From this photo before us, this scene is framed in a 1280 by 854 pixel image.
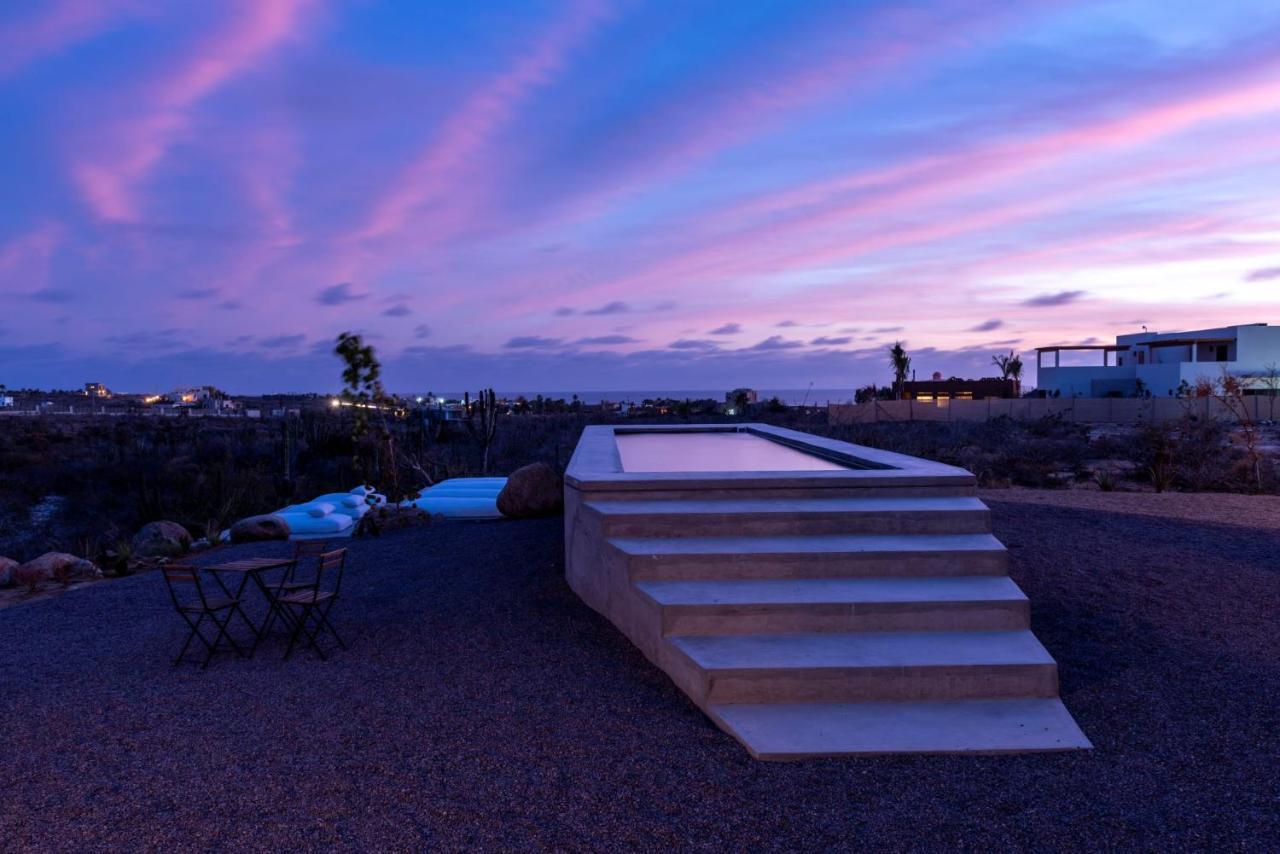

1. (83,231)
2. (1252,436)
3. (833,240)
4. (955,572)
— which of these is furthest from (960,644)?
(83,231)

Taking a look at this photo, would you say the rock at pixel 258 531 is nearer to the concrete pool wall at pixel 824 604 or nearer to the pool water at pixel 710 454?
the pool water at pixel 710 454

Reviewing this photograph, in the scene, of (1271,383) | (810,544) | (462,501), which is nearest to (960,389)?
(1271,383)

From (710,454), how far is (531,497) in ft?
7.58

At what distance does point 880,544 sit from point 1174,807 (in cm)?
215

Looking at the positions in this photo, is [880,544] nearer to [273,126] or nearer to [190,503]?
[273,126]

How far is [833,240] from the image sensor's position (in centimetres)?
1614

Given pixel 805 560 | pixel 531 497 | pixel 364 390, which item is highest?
pixel 364 390

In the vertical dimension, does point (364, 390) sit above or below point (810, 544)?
above

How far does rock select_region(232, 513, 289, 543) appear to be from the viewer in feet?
30.5

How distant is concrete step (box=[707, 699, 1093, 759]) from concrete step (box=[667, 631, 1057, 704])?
5 cm

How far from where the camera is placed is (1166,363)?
40406 mm

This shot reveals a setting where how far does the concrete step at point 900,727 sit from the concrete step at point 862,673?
0.16 ft

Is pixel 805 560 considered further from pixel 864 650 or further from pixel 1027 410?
pixel 1027 410

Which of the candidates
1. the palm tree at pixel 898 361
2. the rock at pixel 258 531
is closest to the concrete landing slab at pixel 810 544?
the rock at pixel 258 531
